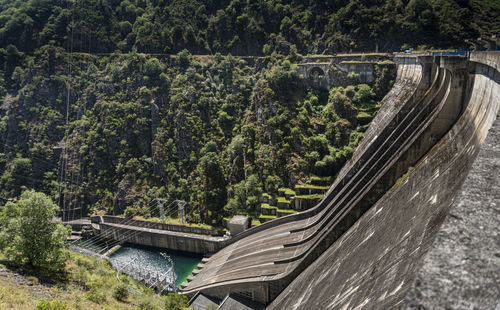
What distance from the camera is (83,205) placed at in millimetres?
60000

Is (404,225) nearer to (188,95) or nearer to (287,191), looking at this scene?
(287,191)

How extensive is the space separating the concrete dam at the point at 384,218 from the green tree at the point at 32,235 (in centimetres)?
1601

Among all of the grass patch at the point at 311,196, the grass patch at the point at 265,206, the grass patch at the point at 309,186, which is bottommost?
the grass patch at the point at 265,206

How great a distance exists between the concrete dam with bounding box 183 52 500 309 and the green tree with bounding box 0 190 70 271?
630 inches

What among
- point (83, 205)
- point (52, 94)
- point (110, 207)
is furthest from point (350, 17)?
point (52, 94)

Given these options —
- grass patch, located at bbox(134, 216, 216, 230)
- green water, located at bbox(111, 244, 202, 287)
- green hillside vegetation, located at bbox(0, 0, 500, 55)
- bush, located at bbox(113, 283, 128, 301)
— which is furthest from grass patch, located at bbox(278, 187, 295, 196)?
→ green hillside vegetation, located at bbox(0, 0, 500, 55)

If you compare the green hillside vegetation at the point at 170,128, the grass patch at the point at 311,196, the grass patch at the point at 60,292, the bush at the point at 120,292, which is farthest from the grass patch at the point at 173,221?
the bush at the point at 120,292

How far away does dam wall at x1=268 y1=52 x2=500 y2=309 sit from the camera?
31.7 ft

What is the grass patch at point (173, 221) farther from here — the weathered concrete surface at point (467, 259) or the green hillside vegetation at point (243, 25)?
the weathered concrete surface at point (467, 259)

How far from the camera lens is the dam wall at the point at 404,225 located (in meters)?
9.66

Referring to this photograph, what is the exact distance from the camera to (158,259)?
45.9m

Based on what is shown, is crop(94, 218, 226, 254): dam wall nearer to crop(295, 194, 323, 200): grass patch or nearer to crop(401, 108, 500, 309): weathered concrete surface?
crop(295, 194, 323, 200): grass patch

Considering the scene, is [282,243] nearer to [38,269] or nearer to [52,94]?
[38,269]

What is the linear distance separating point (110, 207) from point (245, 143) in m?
30.5
